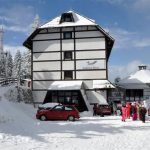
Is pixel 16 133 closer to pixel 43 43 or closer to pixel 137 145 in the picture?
pixel 137 145

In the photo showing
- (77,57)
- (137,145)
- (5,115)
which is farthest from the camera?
(77,57)

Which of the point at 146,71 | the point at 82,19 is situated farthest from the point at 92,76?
the point at 146,71

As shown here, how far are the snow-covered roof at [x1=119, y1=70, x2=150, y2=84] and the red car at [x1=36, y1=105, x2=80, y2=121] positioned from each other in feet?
76.6

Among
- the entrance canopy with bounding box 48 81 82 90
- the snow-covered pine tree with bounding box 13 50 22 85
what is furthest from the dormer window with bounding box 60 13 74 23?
the snow-covered pine tree with bounding box 13 50 22 85

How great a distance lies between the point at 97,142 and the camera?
16.9 meters

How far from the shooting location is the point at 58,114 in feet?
99.9

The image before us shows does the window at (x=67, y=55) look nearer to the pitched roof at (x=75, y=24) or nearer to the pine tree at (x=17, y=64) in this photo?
the pitched roof at (x=75, y=24)

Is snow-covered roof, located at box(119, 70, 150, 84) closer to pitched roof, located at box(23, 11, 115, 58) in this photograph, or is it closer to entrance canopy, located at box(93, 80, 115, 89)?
pitched roof, located at box(23, 11, 115, 58)

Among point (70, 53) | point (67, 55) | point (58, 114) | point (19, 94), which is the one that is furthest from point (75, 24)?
point (58, 114)

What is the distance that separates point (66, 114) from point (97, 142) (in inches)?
534

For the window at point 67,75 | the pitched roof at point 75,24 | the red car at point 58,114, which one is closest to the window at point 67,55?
the window at point 67,75

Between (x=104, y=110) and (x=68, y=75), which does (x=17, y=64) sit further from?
(x=104, y=110)

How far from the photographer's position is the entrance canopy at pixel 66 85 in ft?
130

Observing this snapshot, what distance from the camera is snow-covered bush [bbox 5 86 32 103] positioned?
3556cm
